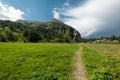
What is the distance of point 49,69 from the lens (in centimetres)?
3039

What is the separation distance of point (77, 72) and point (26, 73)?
7449 millimetres

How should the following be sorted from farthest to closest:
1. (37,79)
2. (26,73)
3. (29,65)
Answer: (29,65)
(26,73)
(37,79)

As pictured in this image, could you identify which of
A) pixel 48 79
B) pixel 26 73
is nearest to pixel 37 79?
pixel 48 79

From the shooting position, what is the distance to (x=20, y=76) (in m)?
26.8

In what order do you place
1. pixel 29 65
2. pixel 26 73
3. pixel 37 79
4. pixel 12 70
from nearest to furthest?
1. pixel 37 79
2. pixel 26 73
3. pixel 12 70
4. pixel 29 65

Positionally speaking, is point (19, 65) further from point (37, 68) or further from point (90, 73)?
point (90, 73)

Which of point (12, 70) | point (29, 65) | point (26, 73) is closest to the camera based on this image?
point (26, 73)

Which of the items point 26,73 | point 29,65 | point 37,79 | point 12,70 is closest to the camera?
point 37,79

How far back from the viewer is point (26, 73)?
27891 millimetres

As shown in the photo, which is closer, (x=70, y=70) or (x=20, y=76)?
(x=20, y=76)

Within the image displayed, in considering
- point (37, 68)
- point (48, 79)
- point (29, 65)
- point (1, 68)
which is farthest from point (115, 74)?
point (1, 68)

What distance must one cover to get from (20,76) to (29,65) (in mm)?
6143

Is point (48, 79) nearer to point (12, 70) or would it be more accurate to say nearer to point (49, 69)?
point (49, 69)

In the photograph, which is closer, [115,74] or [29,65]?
[115,74]
